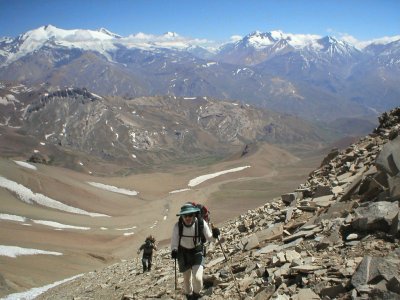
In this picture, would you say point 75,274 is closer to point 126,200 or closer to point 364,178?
point 364,178

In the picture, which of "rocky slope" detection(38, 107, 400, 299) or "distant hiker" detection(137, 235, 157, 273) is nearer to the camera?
"rocky slope" detection(38, 107, 400, 299)

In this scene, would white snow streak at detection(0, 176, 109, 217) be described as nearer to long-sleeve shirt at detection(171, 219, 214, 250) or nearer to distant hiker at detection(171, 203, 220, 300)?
distant hiker at detection(171, 203, 220, 300)

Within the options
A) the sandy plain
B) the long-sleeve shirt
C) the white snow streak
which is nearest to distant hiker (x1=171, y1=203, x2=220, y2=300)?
the long-sleeve shirt

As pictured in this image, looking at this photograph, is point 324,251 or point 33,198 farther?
point 33,198

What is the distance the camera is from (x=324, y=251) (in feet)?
46.3

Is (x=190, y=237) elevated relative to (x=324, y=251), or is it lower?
elevated

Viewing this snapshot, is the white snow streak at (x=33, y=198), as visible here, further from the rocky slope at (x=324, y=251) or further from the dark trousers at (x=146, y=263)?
the rocky slope at (x=324, y=251)

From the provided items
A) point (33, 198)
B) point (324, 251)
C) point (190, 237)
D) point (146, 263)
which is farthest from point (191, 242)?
point (33, 198)

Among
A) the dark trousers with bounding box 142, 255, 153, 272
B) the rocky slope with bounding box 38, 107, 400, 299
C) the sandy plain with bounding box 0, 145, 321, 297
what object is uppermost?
the rocky slope with bounding box 38, 107, 400, 299

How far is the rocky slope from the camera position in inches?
440

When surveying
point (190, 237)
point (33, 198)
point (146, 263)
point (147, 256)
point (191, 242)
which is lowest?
point (33, 198)

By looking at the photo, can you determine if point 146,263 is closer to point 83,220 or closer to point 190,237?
point 190,237

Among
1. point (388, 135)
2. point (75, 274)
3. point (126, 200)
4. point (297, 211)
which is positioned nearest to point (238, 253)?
point (297, 211)

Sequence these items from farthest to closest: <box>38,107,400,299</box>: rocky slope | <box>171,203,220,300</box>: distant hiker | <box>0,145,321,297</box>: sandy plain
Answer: <box>0,145,321,297</box>: sandy plain → <box>171,203,220,300</box>: distant hiker → <box>38,107,400,299</box>: rocky slope
